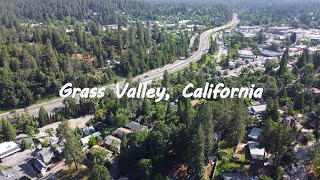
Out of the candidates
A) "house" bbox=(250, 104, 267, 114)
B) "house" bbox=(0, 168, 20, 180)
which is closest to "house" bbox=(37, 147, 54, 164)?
"house" bbox=(0, 168, 20, 180)

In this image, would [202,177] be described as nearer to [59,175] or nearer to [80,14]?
[59,175]

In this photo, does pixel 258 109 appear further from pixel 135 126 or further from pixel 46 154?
pixel 46 154

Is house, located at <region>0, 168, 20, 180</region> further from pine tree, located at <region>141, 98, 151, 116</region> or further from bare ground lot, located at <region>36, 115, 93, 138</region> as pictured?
pine tree, located at <region>141, 98, 151, 116</region>

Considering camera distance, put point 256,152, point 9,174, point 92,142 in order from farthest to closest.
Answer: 1. point 92,142
2. point 9,174
3. point 256,152

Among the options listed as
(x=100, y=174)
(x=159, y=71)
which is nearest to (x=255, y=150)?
(x=100, y=174)

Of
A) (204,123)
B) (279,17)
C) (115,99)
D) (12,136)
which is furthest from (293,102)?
(279,17)

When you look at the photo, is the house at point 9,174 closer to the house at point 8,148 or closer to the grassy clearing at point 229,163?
the house at point 8,148

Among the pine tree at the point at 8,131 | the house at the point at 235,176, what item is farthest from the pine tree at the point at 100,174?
the pine tree at the point at 8,131
